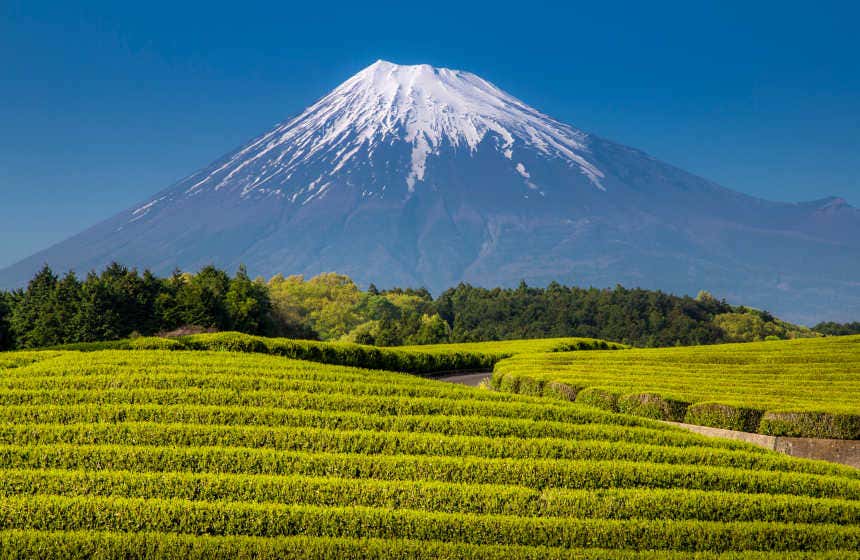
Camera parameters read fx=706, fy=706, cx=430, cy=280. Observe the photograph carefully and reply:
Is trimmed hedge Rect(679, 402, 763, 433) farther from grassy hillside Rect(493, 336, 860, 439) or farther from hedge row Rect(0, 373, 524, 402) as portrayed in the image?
hedge row Rect(0, 373, 524, 402)

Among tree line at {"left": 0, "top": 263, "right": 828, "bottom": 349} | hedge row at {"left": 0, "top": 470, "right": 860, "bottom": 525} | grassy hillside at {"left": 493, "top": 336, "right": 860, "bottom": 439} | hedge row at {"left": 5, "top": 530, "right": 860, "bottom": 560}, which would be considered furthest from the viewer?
tree line at {"left": 0, "top": 263, "right": 828, "bottom": 349}

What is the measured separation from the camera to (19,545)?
9812mm

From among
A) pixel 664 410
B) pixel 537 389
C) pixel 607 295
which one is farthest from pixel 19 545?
pixel 607 295

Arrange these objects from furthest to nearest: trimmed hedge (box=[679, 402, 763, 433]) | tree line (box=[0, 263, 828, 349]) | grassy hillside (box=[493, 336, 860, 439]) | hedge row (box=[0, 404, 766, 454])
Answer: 1. tree line (box=[0, 263, 828, 349])
2. trimmed hedge (box=[679, 402, 763, 433])
3. grassy hillside (box=[493, 336, 860, 439])
4. hedge row (box=[0, 404, 766, 454])

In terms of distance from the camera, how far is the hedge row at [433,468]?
1180 cm

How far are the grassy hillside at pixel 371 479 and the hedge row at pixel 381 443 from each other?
3cm

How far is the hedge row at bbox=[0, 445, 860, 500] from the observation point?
1180 centimetres

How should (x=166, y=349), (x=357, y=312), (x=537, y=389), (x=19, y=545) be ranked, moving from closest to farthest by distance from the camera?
(x=19, y=545) < (x=166, y=349) < (x=537, y=389) < (x=357, y=312)

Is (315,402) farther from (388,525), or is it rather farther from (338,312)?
(338,312)

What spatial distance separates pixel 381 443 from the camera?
42.0ft

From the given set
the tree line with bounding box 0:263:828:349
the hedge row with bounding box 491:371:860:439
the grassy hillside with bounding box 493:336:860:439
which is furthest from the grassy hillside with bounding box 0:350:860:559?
the tree line with bounding box 0:263:828:349

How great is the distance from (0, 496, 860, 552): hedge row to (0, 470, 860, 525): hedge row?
1.07 feet

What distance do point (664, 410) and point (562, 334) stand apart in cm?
6231

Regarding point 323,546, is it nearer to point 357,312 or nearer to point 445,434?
point 445,434
